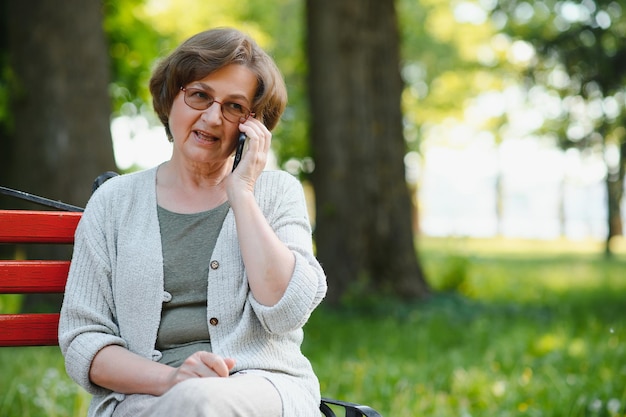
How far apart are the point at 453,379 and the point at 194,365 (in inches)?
144

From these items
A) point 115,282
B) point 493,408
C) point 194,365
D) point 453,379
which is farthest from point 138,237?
point 453,379

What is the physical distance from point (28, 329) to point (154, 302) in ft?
1.41

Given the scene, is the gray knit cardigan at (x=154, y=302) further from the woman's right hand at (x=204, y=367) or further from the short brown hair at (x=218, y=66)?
the short brown hair at (x=218, y=66)

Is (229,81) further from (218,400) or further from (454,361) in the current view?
(454,361)

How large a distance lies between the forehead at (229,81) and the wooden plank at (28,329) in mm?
854

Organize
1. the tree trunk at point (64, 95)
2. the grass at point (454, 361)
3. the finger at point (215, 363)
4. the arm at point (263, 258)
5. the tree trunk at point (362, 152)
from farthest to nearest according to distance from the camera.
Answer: the tree trunk at point (362, 152), the tree trunk at point (64, 95), the grass at point (454, 361), the arm at point (263, 258), the finger at point (215, 363)

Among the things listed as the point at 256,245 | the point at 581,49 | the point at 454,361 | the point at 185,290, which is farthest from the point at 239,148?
the point at 581,49

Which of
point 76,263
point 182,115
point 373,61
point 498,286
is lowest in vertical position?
point 498,286

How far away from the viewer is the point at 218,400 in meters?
2.15

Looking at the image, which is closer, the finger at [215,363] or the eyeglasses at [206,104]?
the finger at [215,363]

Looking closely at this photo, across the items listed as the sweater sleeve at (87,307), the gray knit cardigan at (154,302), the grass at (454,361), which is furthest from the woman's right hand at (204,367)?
the grass at (454,361)

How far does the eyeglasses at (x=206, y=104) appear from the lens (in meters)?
2.65

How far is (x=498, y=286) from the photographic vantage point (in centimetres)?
1341

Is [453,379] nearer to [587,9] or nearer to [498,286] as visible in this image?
[587,9]
